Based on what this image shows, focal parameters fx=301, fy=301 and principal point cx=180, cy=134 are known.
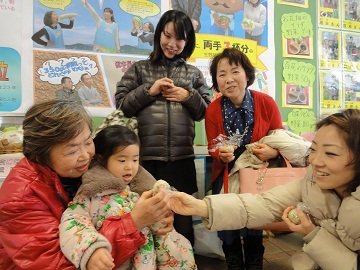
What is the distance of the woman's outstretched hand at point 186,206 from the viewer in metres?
1.40

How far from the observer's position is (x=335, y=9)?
3.47 metres

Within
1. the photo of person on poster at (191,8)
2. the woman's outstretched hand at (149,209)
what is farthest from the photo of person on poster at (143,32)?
the woman's outstretched hand at (149,209)

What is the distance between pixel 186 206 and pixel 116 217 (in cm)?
33

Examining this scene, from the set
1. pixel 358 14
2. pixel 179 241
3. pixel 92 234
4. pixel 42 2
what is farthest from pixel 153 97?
pixel 358 14

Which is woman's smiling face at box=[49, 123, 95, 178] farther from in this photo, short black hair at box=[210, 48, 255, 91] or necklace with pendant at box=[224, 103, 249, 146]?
short black hair at box=[210, 48, 255, 91]

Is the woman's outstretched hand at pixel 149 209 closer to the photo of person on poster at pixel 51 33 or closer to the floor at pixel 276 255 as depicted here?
the floor at pixel 276 255

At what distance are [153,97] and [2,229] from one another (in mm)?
1066

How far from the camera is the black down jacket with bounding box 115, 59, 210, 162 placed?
1.87 m

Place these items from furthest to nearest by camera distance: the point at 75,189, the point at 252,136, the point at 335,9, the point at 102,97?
the point at 335,9, the point at 102,97, the point at 252,136, the point at 75,189

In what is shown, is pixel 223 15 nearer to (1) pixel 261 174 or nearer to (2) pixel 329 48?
(2) pixel 329 48

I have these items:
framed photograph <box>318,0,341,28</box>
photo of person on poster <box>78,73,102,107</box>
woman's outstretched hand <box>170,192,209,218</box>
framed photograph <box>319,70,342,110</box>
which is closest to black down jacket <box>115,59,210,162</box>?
woman's outstretched hand <box>170,192,209,218</box>

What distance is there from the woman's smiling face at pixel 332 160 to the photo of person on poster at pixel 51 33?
2.15 meters

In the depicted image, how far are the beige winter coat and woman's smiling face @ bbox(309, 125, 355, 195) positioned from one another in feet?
0.21

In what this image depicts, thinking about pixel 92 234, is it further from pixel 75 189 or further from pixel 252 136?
pixel 252 136
